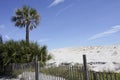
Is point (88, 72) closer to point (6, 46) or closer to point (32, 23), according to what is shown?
point (6, 46)

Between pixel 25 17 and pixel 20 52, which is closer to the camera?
pixel 20 52

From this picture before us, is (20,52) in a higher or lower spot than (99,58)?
higher

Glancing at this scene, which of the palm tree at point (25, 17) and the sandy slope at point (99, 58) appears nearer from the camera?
the sandy slope at point (99, 58)

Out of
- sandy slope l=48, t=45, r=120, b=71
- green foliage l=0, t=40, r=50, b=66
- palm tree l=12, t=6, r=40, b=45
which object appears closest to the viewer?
sandy slope l=48, t=45, r=120, b=71

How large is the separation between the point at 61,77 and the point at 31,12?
93.4ft

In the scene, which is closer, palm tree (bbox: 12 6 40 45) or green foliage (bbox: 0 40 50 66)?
green foliage (bbox: 0 40 50 66)

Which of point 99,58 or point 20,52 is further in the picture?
point 99,58

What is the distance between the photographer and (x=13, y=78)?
19141 mm

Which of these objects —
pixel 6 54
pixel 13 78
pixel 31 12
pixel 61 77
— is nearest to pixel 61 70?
pixel 61 77

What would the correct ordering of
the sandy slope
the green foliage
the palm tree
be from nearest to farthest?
the sandy slope < the green foliage < the palm tree

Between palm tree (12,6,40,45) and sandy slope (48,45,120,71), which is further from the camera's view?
palm tree (12,6,40,45)

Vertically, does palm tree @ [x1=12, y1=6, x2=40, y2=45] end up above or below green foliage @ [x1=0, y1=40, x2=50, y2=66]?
above

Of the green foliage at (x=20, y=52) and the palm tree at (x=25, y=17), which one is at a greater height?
the palm tree at (x=25, y=17)

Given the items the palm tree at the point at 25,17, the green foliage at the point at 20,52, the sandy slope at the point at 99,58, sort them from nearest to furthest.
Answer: the sandy slope at the point at 99,58, the green foliage at the point at 20,52, the palm tree at the point at 25,17
